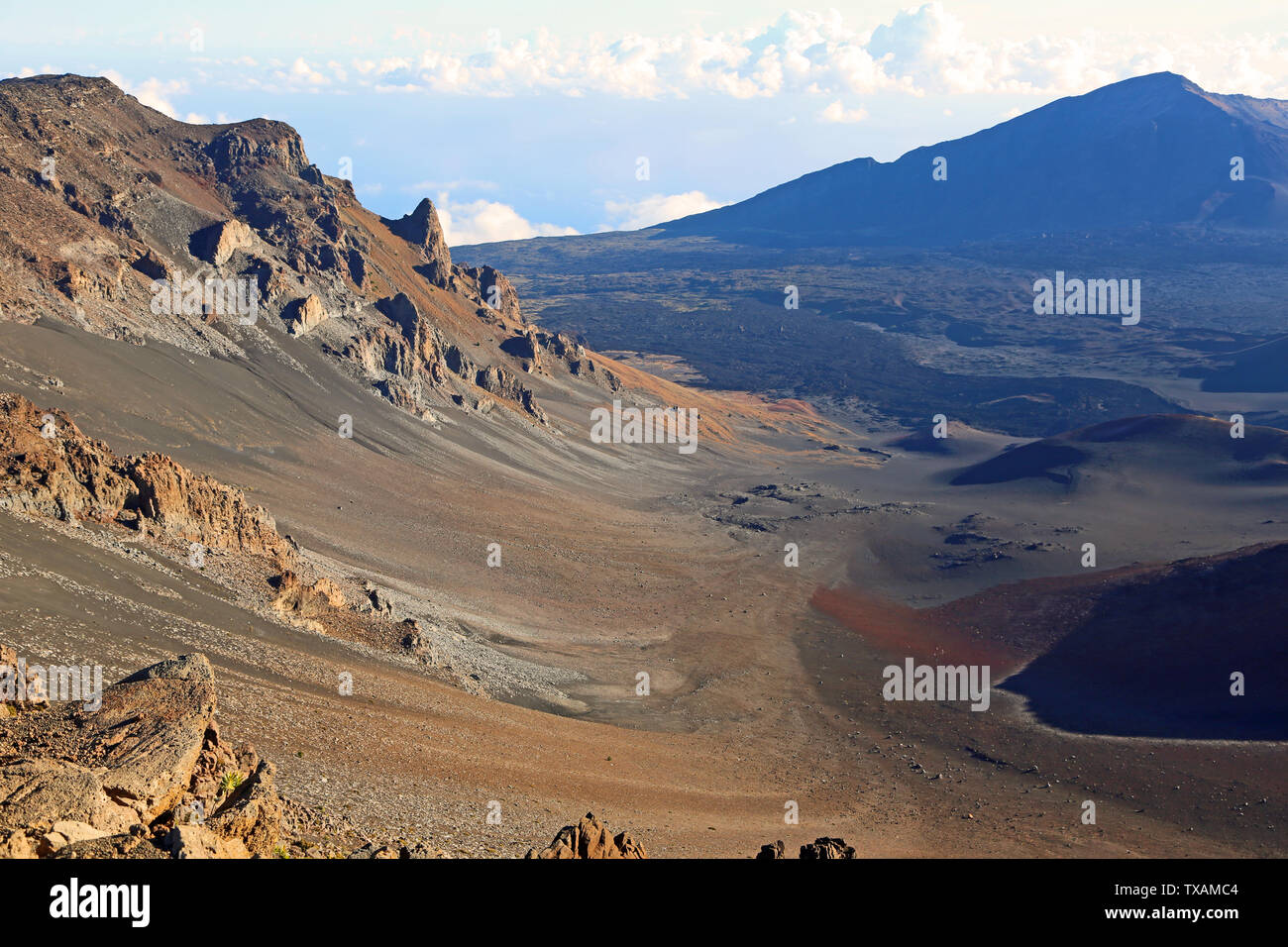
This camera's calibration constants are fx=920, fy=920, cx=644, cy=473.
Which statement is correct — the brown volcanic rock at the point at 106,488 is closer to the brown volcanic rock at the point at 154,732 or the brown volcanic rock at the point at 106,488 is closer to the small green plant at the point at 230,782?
the brown volcanic rock at the point at 154,732

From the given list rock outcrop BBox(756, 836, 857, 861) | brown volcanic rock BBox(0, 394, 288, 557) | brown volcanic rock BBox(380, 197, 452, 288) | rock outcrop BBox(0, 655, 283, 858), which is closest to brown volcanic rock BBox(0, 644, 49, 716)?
rock outcrop BBox(0, 655, 283, 858)

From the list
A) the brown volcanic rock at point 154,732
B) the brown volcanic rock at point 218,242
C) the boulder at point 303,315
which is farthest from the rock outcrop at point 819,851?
the brown volcanic rock at point 218,242

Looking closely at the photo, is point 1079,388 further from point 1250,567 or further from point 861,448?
point 1250,567

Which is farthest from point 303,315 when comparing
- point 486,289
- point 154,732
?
point 154,732

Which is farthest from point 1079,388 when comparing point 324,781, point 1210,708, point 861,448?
point 324,781

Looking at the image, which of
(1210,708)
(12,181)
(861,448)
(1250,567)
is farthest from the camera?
(861,448)
